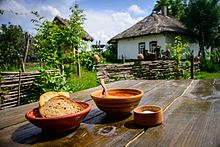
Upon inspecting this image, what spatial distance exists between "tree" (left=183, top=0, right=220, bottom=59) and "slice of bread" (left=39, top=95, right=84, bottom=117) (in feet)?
51.9

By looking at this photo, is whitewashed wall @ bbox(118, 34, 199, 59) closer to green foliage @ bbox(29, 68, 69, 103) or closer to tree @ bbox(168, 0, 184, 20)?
tree @ bbox(168, 0, 184, 20)

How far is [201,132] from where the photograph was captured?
35.2 inches

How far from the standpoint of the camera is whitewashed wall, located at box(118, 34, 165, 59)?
16.4 metres

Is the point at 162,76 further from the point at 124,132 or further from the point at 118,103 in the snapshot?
the point at 124,132

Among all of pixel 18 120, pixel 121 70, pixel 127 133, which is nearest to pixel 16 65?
pixel 121 70

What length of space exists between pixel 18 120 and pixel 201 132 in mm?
1002

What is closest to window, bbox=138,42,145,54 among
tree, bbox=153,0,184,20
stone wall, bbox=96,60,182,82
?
stone wall, bbox=96,60,182,82

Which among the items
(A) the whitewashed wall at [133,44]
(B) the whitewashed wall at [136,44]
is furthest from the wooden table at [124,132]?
(A) the whitewashed wall at [133,44]

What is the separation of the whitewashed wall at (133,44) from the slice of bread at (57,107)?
1591 centimetres

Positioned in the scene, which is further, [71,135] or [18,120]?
[18,120]

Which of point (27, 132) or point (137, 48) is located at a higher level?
point (137, 48)

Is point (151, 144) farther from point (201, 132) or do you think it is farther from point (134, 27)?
point (134, 27)

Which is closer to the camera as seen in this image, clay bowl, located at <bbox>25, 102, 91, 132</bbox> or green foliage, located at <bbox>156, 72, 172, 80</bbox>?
clay bowl, located at <bbox>25, 102, 91, 132</bbox>

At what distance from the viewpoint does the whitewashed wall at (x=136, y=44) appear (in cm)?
1606
